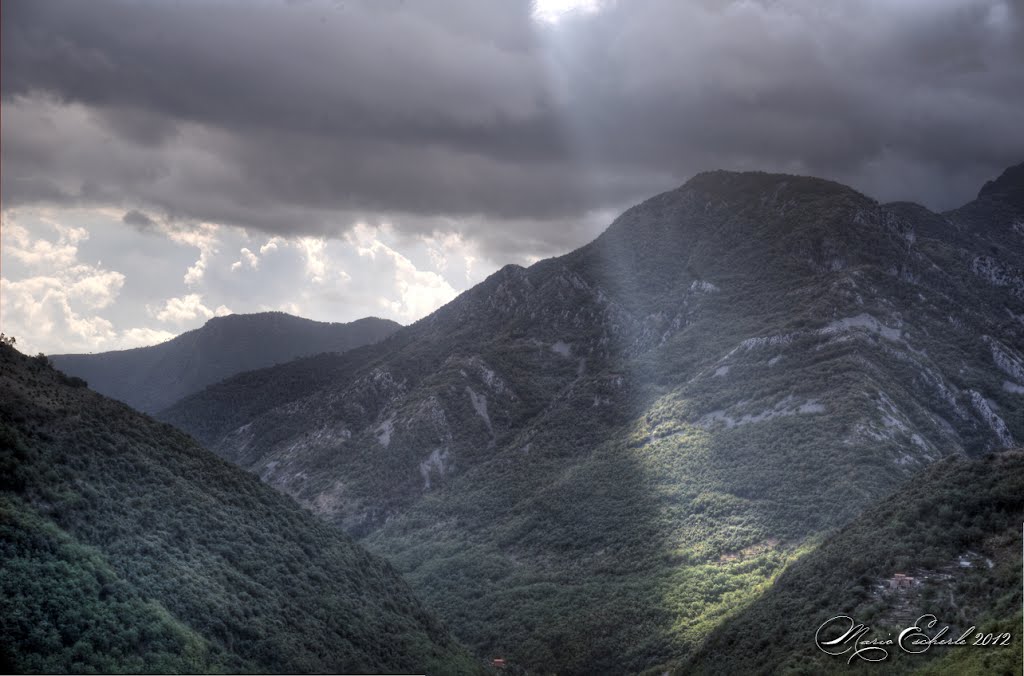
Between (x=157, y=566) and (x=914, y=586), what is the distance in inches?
2035

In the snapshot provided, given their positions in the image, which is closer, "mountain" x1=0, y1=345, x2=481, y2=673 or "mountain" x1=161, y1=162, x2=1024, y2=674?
"mountain" x1=0, y1=345, x2=481, y2=673

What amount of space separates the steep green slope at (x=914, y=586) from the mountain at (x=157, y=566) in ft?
105

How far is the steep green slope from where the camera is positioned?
44.8 m

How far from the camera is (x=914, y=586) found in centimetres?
5203

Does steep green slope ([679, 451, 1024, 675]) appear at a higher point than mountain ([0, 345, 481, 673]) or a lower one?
lower
